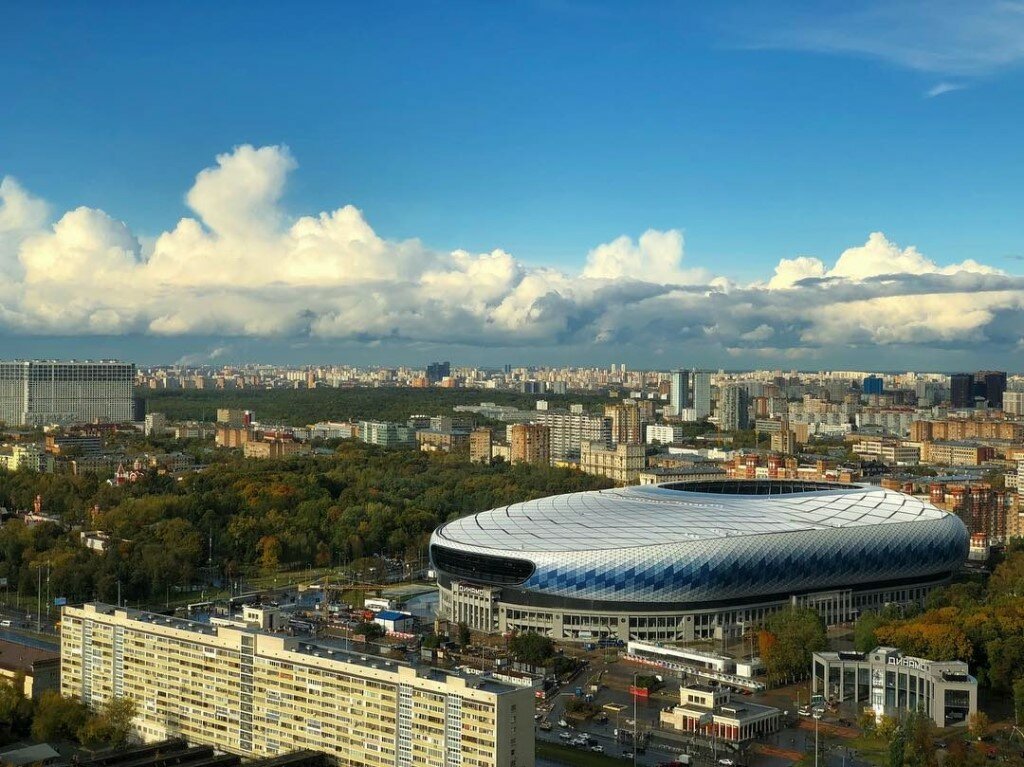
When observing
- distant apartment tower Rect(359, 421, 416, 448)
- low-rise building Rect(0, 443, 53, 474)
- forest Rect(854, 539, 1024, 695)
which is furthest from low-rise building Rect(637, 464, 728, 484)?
low-rise building Rect(0, 443, 53, 474)

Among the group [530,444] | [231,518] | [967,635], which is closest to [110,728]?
[967,635]

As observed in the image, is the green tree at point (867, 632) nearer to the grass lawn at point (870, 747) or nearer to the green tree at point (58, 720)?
the grass lawn at point (870, 747)

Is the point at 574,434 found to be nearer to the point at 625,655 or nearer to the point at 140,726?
the point at 625,655

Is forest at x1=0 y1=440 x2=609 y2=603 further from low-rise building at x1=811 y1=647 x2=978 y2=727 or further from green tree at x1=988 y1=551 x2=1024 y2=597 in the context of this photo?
low-rise building at x1=811 y1=647 x2=978 y2=727

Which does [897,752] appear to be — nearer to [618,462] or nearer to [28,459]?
[618,462]

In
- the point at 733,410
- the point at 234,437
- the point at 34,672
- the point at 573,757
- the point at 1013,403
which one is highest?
the point at 1013,403

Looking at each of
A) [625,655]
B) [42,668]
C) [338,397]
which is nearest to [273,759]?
[42,668]
